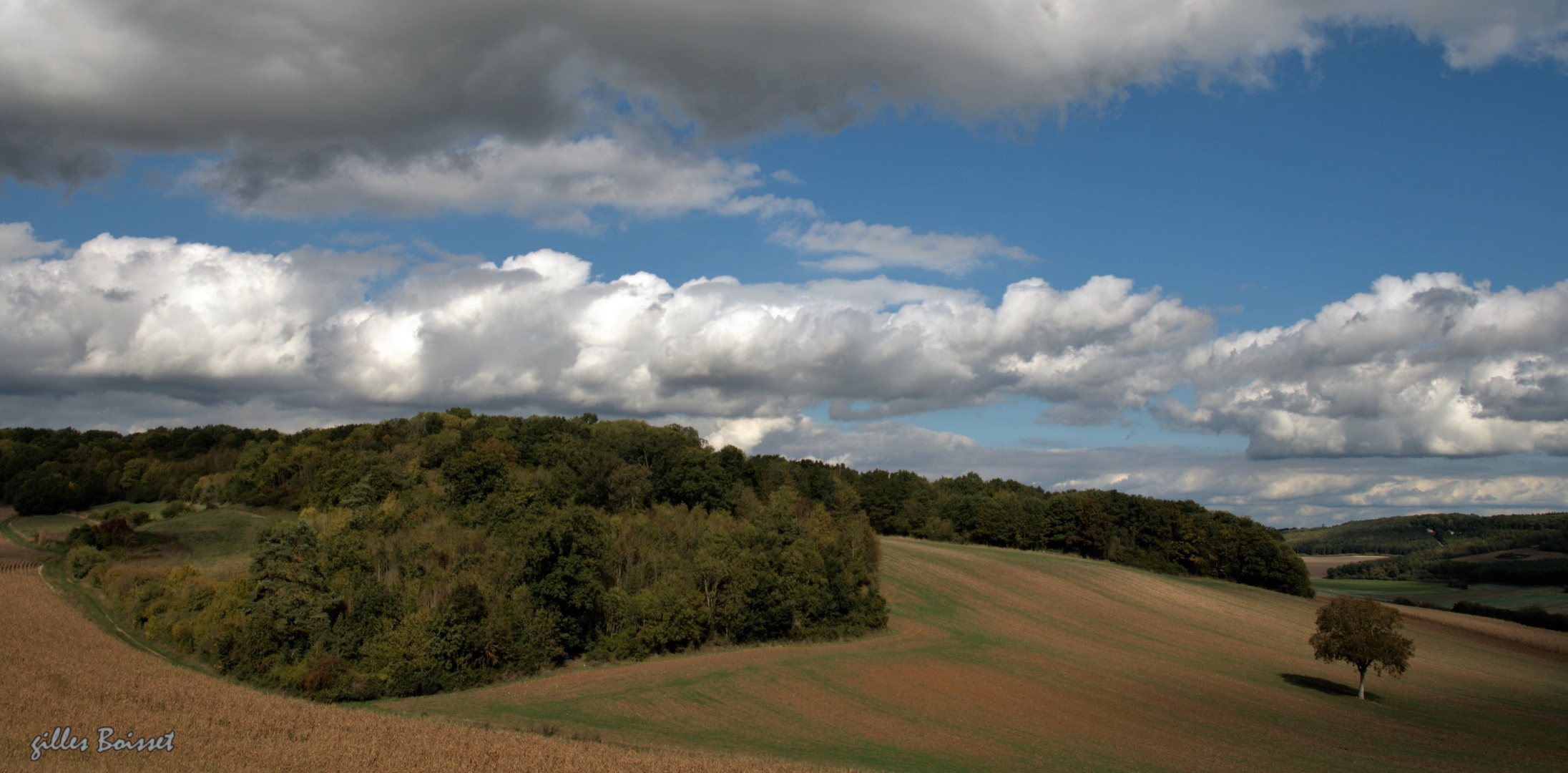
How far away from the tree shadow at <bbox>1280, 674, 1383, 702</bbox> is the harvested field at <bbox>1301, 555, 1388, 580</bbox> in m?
106

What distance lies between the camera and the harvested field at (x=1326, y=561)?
16150 cm

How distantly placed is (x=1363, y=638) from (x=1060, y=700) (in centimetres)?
2406

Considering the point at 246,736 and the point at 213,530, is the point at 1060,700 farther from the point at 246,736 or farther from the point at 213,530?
the point at 213,530

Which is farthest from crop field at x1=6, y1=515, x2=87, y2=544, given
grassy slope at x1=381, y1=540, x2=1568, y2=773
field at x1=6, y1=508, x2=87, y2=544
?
grassy slope at x1=381, y1=540, x2=1568, y2=773

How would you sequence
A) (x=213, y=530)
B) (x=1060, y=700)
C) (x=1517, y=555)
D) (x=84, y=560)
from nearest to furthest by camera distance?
(x=1060, y=700) → (x=84, y=560) → (x=213, y=530) → (x=1517, y=555)

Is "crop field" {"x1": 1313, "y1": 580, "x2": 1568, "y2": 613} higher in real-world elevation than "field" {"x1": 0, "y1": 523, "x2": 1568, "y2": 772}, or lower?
higher

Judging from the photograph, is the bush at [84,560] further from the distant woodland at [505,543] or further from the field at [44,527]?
the field at [44,527]

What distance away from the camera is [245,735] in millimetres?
31109

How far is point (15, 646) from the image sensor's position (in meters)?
46.6

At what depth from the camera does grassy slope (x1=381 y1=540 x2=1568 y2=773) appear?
123ft

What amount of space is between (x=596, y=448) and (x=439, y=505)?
21.5 metres

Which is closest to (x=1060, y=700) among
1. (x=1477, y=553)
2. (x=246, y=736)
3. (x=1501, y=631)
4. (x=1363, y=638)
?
(x=1363, y=638)

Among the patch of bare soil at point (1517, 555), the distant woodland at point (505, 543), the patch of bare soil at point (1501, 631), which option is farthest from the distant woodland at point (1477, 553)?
the distant woodland at point (505, 543)

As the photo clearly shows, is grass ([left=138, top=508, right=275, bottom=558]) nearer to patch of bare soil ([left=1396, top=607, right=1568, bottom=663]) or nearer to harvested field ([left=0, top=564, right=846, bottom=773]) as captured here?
harvested field ([left=0, top=564, right=846, bottom=773])
